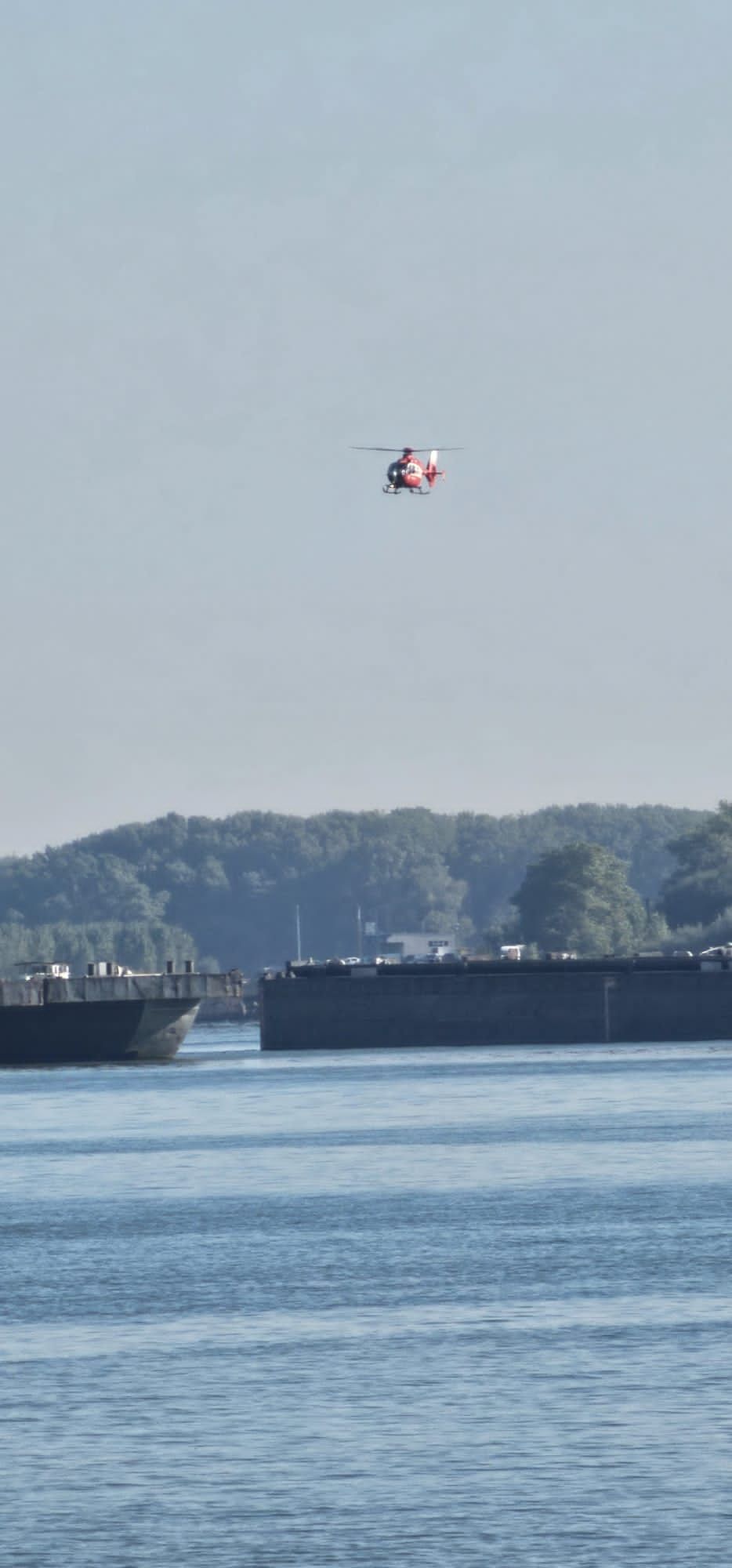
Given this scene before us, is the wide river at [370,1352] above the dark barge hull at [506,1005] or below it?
below

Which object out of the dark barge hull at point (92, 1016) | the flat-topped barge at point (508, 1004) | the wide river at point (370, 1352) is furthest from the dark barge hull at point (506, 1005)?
the wide river at point (370, 1352)

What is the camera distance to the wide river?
28000 mm

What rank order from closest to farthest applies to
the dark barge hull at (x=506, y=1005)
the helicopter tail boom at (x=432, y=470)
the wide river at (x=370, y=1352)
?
the wide river at (x=370, y=1352)
the helicopter tail boom at (x=432, y=470)
the dark barge hull at (x=506, y=1005)

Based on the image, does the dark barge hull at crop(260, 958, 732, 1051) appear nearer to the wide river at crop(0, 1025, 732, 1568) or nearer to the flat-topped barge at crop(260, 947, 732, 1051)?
the flat-topped barge at crop(260, 947, 732, 1051)

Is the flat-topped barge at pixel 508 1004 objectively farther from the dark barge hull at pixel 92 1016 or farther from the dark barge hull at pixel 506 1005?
the dark barge hull at pixel 92 1016

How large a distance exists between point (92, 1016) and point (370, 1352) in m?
103

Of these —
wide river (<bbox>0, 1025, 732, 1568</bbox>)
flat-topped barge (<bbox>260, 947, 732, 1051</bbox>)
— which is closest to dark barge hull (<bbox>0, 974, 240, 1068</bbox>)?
flat-topped barge (<bbox>260, 947, 732, 1051</bbox>)

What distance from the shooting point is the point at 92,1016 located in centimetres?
14138

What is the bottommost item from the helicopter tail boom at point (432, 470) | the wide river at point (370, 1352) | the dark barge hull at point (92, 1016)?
the wide river at point (370, 1352)

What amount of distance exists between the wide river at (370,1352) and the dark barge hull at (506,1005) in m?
85.0

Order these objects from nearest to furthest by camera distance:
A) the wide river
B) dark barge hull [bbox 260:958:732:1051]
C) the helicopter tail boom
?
1. the wide river
2. the helicopter tail boom
3. dark barge hull [bbox 260:958:732:1051]

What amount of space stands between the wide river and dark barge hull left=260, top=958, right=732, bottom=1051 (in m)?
85.0

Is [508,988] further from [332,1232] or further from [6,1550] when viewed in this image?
[6,1550]

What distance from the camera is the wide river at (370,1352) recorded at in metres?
28.0
